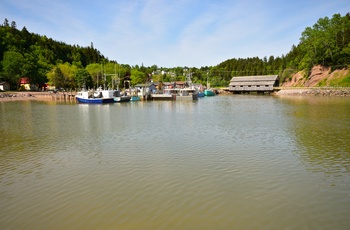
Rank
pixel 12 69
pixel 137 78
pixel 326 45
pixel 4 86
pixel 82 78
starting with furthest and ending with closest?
pixel 137 78 < pixel 82 78 < pixel 12 69 < pixel 4 86 < pixel 326 45

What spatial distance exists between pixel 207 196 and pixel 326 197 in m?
3.67

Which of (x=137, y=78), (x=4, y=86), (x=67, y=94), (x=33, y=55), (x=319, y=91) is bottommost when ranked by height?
(x=319, y=91)

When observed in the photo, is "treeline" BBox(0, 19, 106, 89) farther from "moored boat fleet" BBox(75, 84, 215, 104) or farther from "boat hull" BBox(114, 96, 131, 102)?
"boat hull" BBox(114, 96, 131, 102)

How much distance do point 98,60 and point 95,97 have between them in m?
101

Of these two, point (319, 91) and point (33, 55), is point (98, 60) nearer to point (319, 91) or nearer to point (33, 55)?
point (33, 55)

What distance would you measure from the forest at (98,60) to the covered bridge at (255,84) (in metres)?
9.88

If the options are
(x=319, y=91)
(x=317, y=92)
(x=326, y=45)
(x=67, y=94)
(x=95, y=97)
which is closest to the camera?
(x=95, y=97)

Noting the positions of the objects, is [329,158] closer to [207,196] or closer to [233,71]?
[207,196]

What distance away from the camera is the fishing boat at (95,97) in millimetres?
55219

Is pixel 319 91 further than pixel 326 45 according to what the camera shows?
No

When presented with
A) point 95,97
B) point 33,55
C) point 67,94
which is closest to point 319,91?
point 95,97

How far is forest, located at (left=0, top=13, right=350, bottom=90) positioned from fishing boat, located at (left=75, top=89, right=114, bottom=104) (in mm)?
11599

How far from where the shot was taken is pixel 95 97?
194ft

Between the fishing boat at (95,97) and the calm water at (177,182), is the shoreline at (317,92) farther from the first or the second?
the calm water at (177,182)
